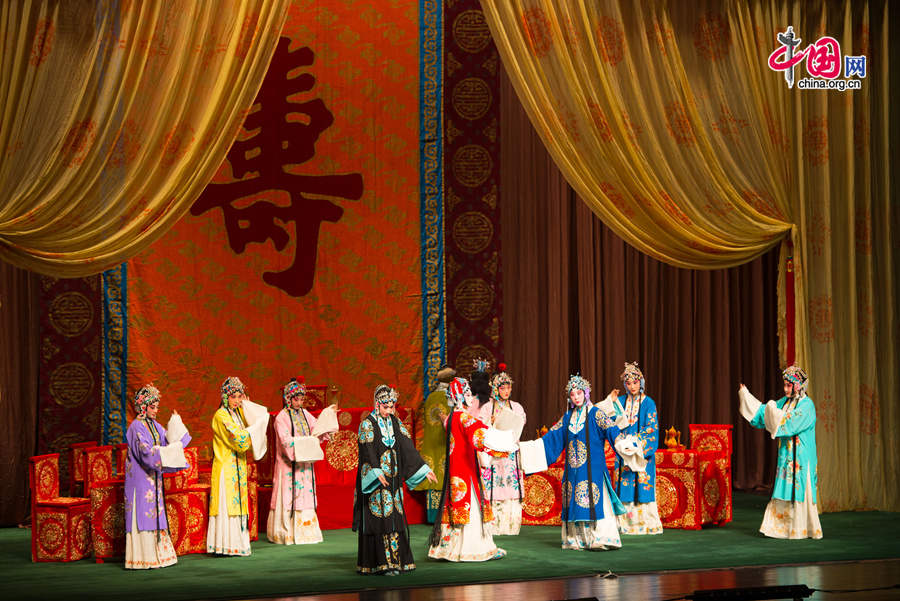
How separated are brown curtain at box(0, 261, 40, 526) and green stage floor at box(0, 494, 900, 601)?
0.65 m

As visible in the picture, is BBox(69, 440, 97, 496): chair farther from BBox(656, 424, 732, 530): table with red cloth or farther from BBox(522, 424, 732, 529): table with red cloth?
BBox(656, 424, 732, 530): table with red cloth

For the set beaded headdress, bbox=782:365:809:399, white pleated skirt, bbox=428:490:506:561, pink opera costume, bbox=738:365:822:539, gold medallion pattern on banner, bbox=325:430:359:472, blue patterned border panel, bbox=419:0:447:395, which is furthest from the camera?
blue patterned border panel, bbox=419:0:447:395

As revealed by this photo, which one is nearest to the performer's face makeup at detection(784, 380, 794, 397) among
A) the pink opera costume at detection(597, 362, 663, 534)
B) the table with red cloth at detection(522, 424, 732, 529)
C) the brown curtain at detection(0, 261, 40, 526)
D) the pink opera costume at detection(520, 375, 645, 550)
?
the table with red cloth at detection(522, 424, 732, 529)

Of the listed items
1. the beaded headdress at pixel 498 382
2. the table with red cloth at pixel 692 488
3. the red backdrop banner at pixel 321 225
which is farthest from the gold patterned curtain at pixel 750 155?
the red backdrop banner at pixel 321 225

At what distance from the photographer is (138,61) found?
7.08 metres

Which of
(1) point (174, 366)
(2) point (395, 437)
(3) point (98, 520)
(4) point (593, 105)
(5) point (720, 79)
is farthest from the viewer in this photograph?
(1) point (174, 366)

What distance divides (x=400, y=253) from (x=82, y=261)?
3.40 m

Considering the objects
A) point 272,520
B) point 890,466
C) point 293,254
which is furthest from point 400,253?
point 890,466

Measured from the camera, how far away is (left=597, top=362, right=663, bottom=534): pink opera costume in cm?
759

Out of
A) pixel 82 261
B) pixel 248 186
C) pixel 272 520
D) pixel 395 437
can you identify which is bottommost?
pixel 272 520

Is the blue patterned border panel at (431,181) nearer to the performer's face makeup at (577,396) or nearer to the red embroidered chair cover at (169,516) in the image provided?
the performer's face makeup at (577,396)

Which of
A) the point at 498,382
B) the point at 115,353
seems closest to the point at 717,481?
the point at 498,382

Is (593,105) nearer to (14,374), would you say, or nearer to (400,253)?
(400,253)

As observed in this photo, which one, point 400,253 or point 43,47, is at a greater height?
point 43,47
